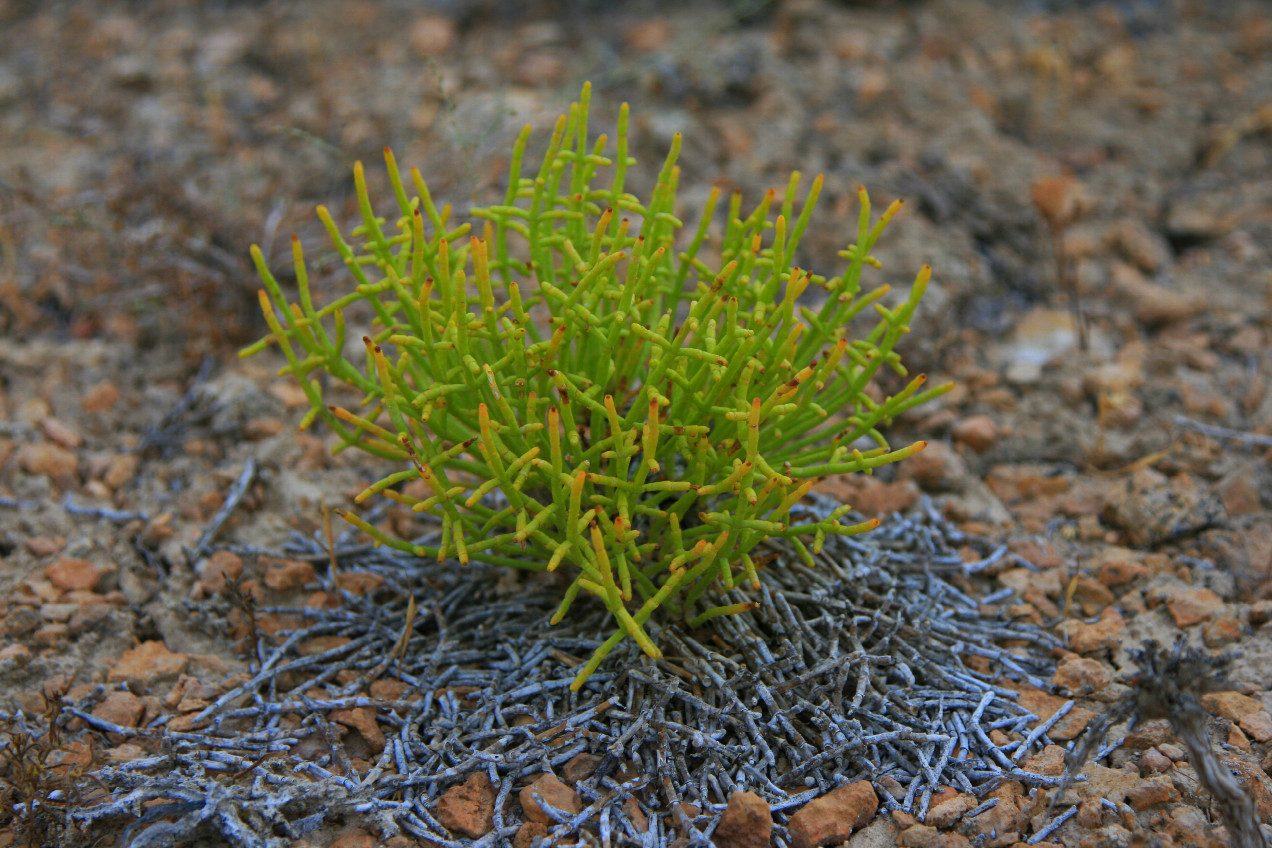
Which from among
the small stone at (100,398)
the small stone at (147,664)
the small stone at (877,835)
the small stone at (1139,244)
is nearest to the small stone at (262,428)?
the small stone at (100,398)

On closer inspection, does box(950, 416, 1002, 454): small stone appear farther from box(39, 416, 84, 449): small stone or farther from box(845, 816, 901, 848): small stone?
box(39, 416, 84, 449): small stone

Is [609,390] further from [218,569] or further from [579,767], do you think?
[218,569]

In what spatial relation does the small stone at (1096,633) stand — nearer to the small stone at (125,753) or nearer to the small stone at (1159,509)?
the small stone at (1159,509)

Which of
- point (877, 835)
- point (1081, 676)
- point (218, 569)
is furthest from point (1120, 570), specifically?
point (218, 569)

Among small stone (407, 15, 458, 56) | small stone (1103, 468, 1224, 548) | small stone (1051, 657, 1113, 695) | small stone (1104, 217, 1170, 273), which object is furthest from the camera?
small stone (407, 15, 458, 56)

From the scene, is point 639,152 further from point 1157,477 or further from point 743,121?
point 1157,477

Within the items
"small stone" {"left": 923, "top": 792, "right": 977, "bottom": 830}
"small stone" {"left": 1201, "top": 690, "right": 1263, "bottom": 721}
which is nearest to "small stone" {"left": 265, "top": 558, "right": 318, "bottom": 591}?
"small stone" {"left": 923, "top": 792, "right": 977, "bottom": 830}
